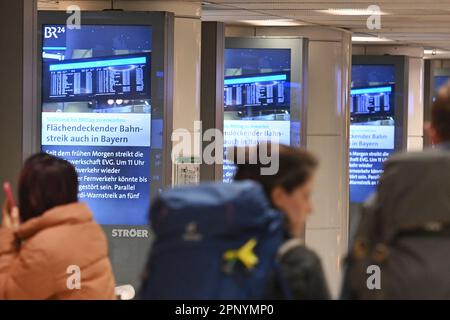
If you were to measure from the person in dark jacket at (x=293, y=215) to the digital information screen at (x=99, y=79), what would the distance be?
18.9 ft

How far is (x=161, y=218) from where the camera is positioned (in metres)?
→ 3.16

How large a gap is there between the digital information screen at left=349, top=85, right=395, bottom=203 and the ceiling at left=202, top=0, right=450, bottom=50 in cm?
152

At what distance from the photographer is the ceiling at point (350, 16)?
9914mm

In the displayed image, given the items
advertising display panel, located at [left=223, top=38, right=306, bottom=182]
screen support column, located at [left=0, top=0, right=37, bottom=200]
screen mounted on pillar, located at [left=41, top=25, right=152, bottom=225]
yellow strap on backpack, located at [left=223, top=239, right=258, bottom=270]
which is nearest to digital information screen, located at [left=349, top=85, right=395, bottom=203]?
advertising display panel, located at [left=223, top=38, right=306, bottom=182]

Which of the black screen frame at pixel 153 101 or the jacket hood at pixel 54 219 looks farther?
the black screen frame at pixel 153 101

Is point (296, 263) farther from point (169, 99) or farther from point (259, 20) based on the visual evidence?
point (259, 20)

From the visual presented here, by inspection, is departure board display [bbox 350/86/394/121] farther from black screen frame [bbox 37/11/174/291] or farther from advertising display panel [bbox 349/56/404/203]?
black screen frame [bbox 37/11/174/291]

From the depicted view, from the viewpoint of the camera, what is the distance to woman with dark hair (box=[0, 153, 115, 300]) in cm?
398

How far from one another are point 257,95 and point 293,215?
9.01m

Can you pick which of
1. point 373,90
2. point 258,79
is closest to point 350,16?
point 258,79

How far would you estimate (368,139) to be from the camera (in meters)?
15.8

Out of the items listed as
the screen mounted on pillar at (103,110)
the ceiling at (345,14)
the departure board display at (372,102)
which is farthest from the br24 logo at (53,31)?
the departure board display at (372,102)

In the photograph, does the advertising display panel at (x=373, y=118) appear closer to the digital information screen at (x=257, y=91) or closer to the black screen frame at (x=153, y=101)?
the digital information screen at (x=257, y=91)
